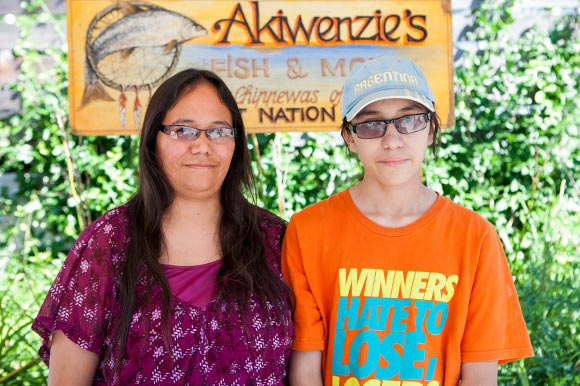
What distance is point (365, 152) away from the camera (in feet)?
6.63

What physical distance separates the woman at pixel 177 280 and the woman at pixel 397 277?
0.16 metres

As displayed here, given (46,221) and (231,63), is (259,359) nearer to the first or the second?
(231,63)

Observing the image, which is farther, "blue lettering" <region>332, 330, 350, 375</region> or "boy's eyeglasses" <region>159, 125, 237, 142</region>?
"boy's eyeglasses" <region>159, 125, 237, 142</region>

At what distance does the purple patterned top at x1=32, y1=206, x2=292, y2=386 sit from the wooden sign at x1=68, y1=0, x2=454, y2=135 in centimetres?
127

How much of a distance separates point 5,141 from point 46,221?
26.8 inches

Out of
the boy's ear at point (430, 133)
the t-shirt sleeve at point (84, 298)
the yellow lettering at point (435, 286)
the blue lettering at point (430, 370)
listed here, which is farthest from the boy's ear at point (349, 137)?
the t-shirt sleeve at point (84, 298)

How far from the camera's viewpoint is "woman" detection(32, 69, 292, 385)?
6.45 feet

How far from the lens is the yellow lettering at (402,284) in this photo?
6.41 ft

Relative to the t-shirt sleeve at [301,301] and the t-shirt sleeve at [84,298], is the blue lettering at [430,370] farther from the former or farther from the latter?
the t-shirt sleeve at [84,298]

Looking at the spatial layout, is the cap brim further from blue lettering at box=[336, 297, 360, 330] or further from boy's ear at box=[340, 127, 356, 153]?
blue lettering at box=[336, 297, 360, 330]

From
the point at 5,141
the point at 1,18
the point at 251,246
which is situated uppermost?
the point at 1,18

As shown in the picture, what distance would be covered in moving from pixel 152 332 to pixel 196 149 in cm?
62

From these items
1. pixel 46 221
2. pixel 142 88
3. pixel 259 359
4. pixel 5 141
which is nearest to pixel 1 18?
Result: pixel 5 141

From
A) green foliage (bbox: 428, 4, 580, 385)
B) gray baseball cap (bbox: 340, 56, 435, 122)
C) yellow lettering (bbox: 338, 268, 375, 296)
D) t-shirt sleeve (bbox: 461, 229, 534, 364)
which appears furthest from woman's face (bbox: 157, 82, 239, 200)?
green foliage (bbox: 428, 4, 580, 385)
